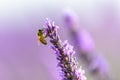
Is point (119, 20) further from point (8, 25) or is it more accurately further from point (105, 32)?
point (8, 25)

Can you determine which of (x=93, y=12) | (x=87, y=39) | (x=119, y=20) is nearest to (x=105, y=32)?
(x=119, y=20)

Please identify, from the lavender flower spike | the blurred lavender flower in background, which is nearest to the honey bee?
the lavender flower spike

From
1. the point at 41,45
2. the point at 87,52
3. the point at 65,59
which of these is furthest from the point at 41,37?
the point at 41,45

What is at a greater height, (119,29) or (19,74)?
(119,29)

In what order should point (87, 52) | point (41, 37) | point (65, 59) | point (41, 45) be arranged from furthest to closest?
point (41, 45) → point (87, 52) → point (41, 37) → point (65, 59)

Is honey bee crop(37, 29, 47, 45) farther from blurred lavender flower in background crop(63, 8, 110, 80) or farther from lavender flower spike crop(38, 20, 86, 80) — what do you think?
blurred lavender flower in background crop(63, 8, 110, 80)

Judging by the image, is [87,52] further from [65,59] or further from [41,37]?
[65,59]
